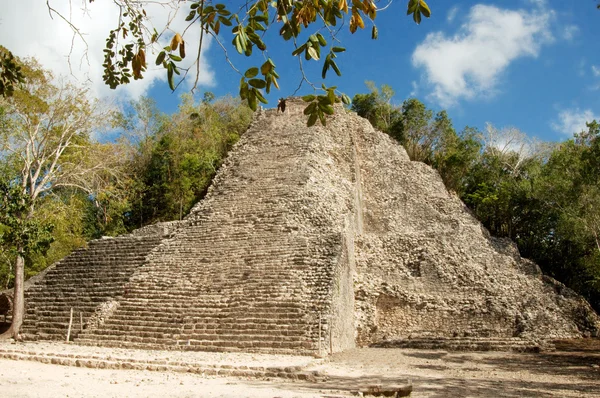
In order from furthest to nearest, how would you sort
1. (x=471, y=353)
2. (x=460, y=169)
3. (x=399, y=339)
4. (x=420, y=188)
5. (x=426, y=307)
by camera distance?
(x=460, y=169), (x=420, y=188), (x=426, y=307), (x=399, y=339), (x=471, y=353)

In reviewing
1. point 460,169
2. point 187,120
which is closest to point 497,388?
point 460,169

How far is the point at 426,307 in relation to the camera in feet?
42.7

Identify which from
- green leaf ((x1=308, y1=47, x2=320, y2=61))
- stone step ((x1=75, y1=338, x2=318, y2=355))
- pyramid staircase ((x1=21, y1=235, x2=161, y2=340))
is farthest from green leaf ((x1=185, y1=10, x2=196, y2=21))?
pyramid staircase ((x1=21, y1=235, x2=161, y2=340))

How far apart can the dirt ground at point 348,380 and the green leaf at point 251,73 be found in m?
3.57

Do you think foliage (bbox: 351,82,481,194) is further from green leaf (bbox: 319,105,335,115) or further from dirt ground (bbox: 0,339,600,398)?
green leaf (bbox: 319,105,335,115)

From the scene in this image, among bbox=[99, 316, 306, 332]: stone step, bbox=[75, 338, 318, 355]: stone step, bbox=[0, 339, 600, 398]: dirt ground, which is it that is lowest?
bbox=[0, 339, 600, 398]: dirt ground

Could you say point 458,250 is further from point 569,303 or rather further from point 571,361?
point 571,361

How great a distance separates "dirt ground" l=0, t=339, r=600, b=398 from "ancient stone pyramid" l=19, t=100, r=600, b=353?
5.56 ft

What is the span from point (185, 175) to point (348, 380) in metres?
17.4

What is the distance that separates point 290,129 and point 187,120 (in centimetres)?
960

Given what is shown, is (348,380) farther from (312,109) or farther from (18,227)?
(18,227)

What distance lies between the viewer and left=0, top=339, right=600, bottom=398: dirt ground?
5.09m

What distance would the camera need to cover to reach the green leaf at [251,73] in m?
2.39

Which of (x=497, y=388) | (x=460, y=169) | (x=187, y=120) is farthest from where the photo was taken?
(x=187, y=120)
